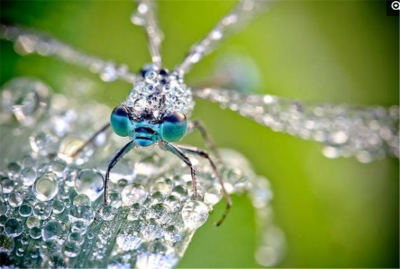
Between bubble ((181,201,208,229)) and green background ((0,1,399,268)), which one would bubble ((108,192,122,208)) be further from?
green background ((0,1,399,268))

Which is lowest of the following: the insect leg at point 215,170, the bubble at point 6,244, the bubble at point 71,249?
the bubble at point 6,244

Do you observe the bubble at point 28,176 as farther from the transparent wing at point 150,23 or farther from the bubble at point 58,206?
the transparent wing at point 150,23

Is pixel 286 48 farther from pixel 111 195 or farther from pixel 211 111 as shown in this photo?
pixel 111 195

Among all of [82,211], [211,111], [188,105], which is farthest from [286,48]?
[82,211]

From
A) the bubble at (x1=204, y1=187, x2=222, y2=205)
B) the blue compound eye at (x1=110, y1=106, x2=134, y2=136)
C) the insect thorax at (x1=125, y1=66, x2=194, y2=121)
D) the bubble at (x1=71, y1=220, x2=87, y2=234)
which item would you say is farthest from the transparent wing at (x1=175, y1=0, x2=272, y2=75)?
the bubble at (x1=71, y1=220, x2=87, y2=234)

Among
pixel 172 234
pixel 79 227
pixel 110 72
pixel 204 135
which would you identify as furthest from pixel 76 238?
pixel 110 72

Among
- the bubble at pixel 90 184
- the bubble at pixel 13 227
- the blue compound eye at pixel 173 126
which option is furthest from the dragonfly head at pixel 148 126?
the bubble at pixel 13 227
